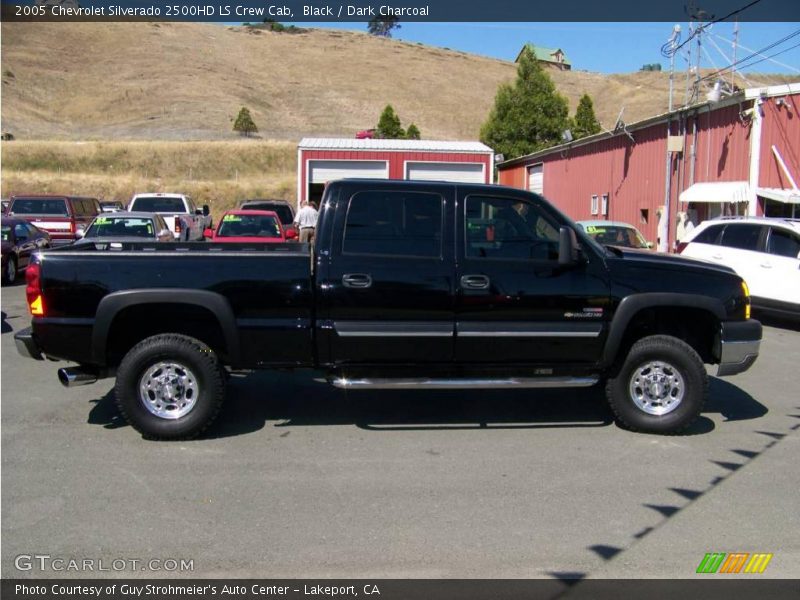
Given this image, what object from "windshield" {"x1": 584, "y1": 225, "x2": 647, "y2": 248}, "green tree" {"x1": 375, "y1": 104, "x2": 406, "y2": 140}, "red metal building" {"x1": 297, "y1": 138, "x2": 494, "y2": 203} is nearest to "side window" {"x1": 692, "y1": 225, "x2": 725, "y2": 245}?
"windshield" {"x1": 584, "y1": 225, "x2": 647, "y2": 248}

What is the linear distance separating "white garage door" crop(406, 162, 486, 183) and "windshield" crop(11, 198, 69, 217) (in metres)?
11.5

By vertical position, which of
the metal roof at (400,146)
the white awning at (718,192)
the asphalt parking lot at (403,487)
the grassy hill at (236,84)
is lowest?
the asphalt parking lot at (403,487)

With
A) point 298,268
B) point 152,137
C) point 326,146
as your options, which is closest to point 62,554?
point 298,268

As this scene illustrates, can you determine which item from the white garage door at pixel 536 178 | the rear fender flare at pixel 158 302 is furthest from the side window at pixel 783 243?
the white garage door at pixel 536 178

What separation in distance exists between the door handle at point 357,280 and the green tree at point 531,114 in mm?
39692

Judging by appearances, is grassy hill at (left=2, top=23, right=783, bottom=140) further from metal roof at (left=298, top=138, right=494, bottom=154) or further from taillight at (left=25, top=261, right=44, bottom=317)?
taillight at (left=25, top=261, right=44, bottom=317)

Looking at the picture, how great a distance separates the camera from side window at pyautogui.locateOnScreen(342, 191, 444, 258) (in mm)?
6348

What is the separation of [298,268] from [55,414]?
2.83 metres

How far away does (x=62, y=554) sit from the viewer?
4.27 metres

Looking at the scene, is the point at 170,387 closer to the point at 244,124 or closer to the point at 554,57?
the point at 244,124

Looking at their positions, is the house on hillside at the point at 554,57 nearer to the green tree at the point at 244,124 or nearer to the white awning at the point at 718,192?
the green tree at the point at 244,124

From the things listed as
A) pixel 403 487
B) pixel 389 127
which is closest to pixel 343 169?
pixel 403 487

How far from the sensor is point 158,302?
6.08 meters

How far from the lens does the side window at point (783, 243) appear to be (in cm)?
1238
